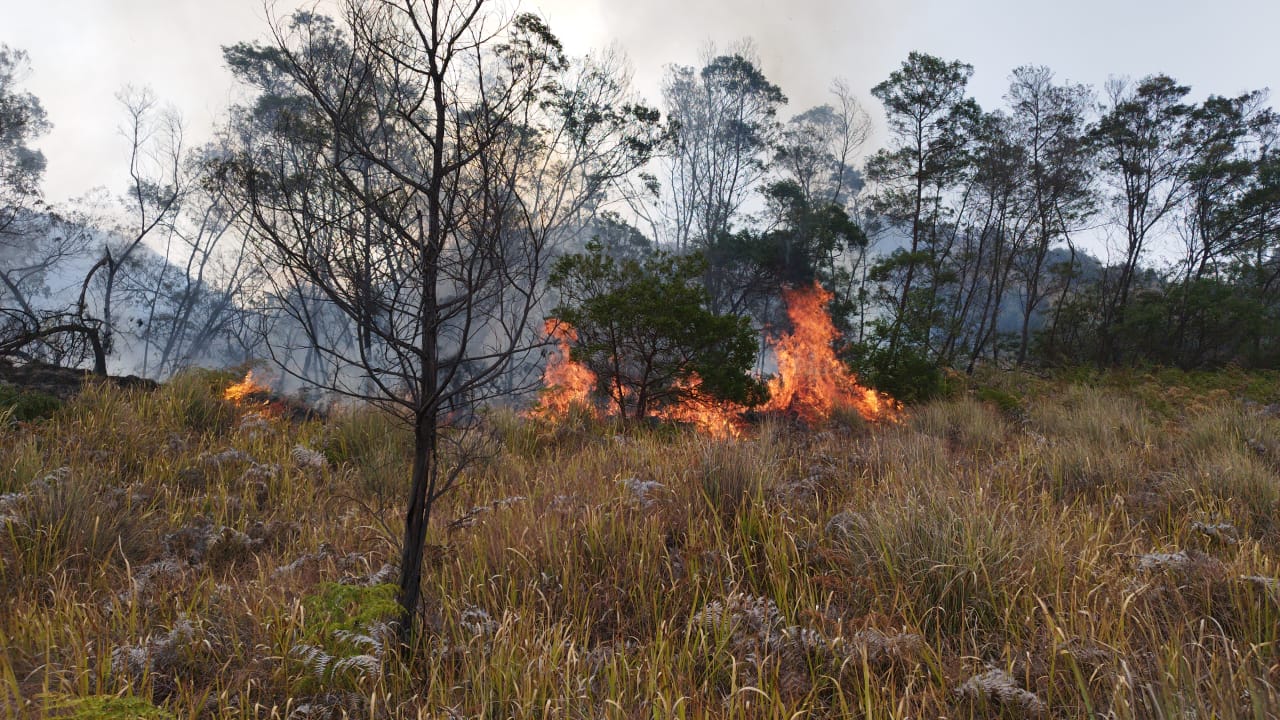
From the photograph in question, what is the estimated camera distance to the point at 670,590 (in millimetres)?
3193

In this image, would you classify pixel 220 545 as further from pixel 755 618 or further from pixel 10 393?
pixel 10 393

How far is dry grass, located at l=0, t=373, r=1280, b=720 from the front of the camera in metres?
2.32

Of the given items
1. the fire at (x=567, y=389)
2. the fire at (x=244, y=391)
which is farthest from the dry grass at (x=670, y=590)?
the fire at (x=567, y=389)

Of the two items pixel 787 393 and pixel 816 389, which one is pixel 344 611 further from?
pixel 816 389

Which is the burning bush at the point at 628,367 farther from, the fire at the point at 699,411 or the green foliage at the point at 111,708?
the green foliage at the point at 111,708

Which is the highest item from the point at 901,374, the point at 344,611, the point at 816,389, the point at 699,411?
the point at 901,374

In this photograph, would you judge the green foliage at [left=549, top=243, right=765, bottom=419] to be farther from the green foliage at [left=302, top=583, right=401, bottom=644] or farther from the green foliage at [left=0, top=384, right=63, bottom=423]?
the green foliage at [left=302, top=583, right=401, bottom=644]

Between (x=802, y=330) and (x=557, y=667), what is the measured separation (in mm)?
14863

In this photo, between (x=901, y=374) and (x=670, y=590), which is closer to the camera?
(x=670, y=590)

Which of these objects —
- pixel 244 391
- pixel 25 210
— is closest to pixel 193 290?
pixel 25 210

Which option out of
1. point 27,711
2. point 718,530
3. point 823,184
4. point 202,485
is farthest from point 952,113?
point 27,711

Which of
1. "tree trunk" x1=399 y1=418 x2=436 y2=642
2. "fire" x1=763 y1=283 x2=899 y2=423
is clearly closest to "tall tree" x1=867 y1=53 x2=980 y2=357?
"fire" x1=763 y1=283 x2=899 y2=423

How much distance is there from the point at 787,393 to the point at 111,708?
Answer: 11.9m

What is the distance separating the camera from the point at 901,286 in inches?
862
